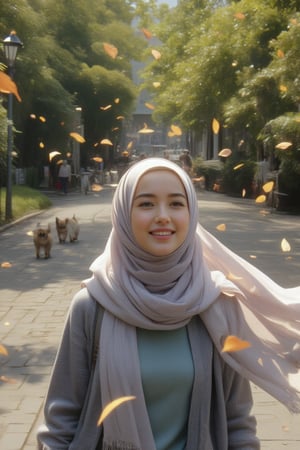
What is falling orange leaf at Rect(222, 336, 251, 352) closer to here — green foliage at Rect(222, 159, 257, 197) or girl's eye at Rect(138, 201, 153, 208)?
girl's eye at Rect(138, 201, 153, 208)

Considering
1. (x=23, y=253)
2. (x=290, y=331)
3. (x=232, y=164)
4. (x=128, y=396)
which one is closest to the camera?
(x=128, y=396)

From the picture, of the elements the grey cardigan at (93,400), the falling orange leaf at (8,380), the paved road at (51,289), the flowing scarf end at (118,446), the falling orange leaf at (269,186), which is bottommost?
the falling orange leaf at (8,380)

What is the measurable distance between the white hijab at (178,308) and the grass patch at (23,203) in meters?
17.7

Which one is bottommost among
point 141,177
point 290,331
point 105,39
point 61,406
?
point 61,406

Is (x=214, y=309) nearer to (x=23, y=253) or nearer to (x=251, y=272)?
(x=251, y=272)

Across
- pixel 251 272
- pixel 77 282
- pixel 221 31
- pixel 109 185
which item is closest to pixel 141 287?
pixel 251 272

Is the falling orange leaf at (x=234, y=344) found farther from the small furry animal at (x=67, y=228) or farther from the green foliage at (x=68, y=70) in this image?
the green foliage at (x=68, y=70)

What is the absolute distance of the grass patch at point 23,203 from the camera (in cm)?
2192

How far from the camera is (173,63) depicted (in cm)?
3994

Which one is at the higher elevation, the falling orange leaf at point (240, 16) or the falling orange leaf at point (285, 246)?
the falling orange leaf at point (240, 16)

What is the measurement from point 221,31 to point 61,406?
1067 inches

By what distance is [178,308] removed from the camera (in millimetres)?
2303

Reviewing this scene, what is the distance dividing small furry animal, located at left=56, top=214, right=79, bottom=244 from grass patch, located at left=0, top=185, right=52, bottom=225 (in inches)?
189

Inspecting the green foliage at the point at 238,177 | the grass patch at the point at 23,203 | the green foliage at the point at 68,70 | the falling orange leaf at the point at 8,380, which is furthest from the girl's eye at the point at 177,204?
the green foliage at the point at 238,177
